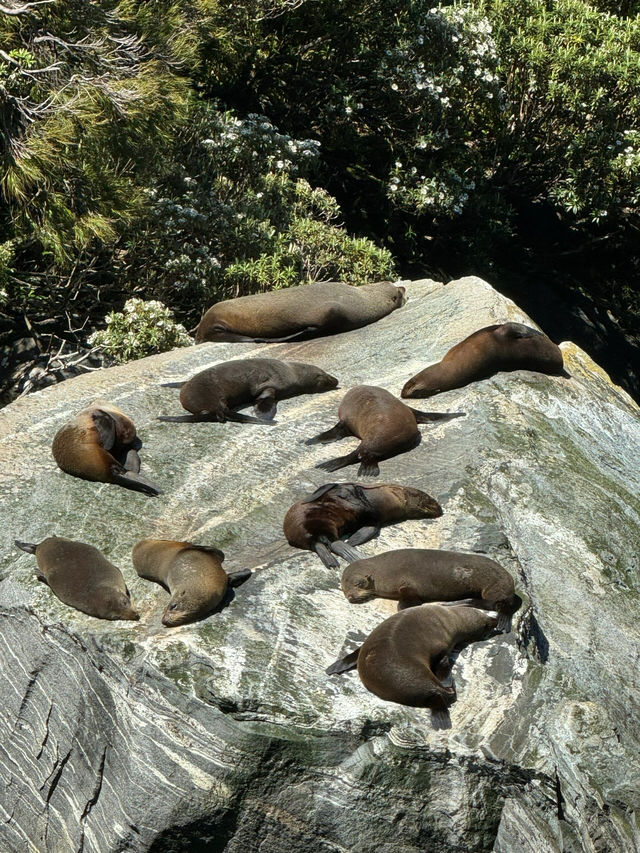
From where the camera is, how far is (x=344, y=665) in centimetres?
436

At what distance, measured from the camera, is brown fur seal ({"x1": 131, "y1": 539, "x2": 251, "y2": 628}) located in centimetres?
456

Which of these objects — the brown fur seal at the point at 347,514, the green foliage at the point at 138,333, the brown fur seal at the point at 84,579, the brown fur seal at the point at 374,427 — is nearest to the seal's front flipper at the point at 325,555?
the brown fur seal at the point at 347,514

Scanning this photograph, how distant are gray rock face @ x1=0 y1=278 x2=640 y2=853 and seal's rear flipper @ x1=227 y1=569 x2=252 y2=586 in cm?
5

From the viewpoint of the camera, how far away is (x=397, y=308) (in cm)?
870

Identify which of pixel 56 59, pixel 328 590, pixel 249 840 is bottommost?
pixel 249 840

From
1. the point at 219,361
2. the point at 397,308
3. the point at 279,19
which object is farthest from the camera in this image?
the point at 279,19

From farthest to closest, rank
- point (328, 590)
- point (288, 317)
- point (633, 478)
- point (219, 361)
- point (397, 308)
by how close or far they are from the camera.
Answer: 1. point (397, 308)
2. point (288, 317)
3. point (219, 361)
4. point (633, 478)
5. point (328, 590)

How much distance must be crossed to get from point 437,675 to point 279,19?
10669 mm

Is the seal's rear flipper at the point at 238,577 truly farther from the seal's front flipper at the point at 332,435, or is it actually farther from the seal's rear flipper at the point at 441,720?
the seal's front flipper at the point at 332,435

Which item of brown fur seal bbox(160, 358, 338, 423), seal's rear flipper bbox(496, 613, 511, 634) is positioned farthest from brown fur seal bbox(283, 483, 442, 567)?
brown fur seal bbox(160, 358, 338, 423)

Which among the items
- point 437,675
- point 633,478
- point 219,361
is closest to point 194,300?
point 219,361

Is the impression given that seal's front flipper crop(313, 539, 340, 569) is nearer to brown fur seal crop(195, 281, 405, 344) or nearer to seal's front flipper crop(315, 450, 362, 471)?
seal's front flipper crop(315, 450, 362, 471)

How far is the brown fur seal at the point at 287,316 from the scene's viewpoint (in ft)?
26.7

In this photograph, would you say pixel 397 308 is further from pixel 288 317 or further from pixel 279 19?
pixel 279 19
